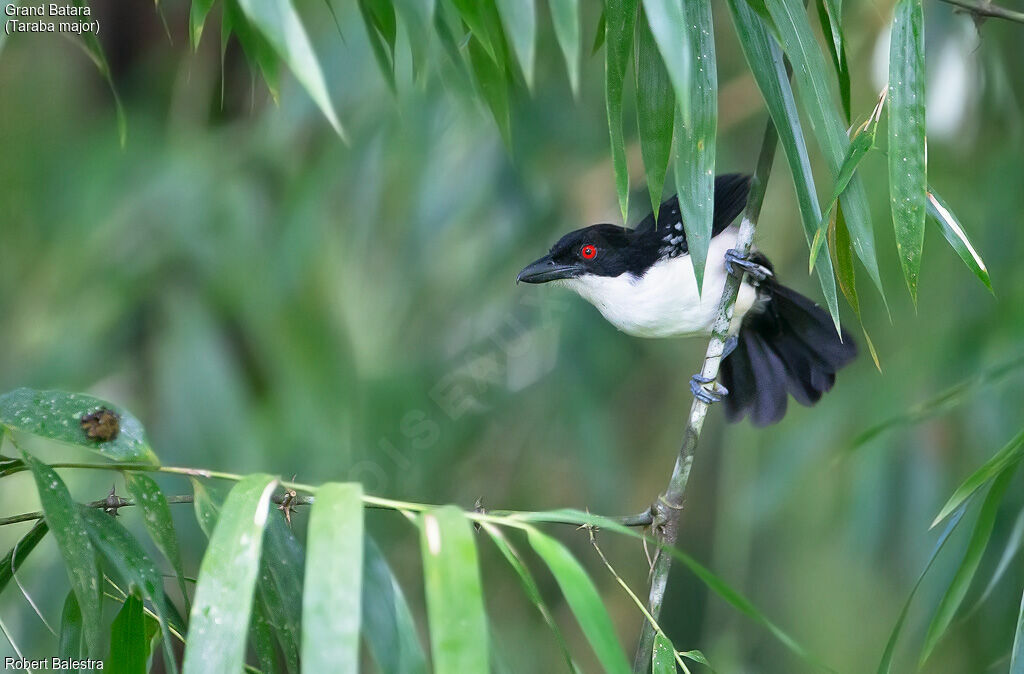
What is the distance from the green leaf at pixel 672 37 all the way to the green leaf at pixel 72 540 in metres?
0.85

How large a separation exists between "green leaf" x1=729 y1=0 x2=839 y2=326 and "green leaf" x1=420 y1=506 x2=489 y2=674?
642mm

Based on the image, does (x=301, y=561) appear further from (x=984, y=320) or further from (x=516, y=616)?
(x=516, y=616)

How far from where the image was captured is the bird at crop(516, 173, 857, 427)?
85.9 inches

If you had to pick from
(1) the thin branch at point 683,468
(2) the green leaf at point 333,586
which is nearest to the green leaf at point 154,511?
(2) the green leaf at point 333,586

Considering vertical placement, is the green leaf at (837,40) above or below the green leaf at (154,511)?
above

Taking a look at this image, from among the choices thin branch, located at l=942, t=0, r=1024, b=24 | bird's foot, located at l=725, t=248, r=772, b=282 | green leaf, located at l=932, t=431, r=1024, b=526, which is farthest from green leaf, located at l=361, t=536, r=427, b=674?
thin branch, located at l=942, t=0, r=1024, b=24

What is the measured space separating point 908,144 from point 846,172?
0.34ft

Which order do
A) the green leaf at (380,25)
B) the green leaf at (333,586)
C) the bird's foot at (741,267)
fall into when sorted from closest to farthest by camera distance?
the green leaf at (333,586)
the green leaf at (380,25)
the bird's foot at (741,267)

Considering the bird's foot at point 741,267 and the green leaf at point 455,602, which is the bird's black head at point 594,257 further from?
the green leaf at point 455,602

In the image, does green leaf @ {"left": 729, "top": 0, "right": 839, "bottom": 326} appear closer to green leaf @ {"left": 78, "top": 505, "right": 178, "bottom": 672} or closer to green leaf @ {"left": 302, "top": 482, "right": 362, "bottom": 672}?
green leaf @ {"left": 302, "top": 482, "right": 362, "bottom": 672}

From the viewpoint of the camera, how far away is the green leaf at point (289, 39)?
3.44 feet

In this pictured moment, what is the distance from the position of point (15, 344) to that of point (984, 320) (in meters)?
3.00

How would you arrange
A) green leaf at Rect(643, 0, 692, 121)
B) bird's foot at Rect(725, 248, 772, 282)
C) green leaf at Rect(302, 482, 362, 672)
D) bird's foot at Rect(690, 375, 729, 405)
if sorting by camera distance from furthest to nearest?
bird's foot at Rect(725, 248, 772, 282)
bird's foot at Rect(690, 375, 729, 405)
green leaf at Rect(643, 0, 692, 121)
green leaf at Rect(302, 482, 362, 672)

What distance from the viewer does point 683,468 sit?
159 centimetres
